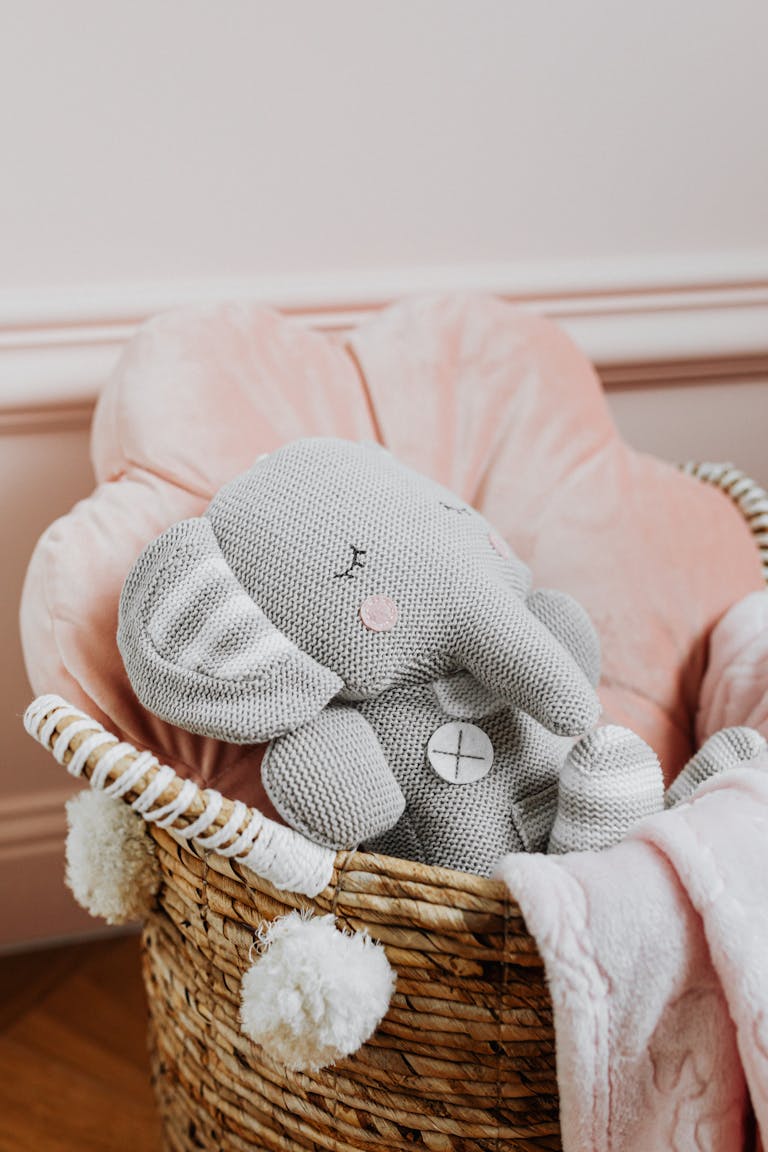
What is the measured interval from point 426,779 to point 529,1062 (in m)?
0.18

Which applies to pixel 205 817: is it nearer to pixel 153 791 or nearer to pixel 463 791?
pixel 153 791

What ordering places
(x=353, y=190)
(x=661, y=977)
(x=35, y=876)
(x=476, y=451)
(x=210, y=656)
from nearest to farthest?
(x=661, y=977)
(x=210, y=656)
(x=476, y=451)
(x=353, y=190)
(x=35, y=876)

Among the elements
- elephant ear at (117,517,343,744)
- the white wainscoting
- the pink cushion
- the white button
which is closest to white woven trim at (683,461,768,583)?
the pink cushion

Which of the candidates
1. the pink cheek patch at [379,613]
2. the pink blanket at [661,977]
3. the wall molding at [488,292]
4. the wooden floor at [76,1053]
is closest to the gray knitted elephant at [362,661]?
the pink cheek patch at [379,613]

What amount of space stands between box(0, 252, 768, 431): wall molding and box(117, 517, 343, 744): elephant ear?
0.42 m

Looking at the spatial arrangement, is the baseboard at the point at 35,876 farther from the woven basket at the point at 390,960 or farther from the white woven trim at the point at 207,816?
the white woven trim at the point at 207,816

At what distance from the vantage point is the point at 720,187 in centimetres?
119

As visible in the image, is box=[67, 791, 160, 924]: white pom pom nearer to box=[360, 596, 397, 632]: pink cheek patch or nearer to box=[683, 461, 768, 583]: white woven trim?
box=[360, 596, 397, 632]: pink cheek patch

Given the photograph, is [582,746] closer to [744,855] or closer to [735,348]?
[744,855]

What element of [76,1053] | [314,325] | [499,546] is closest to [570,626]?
[499,546]

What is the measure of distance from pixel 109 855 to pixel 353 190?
72 cm

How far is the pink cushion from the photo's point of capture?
84cm

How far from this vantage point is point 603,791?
659mm

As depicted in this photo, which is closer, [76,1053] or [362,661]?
[362,661]
